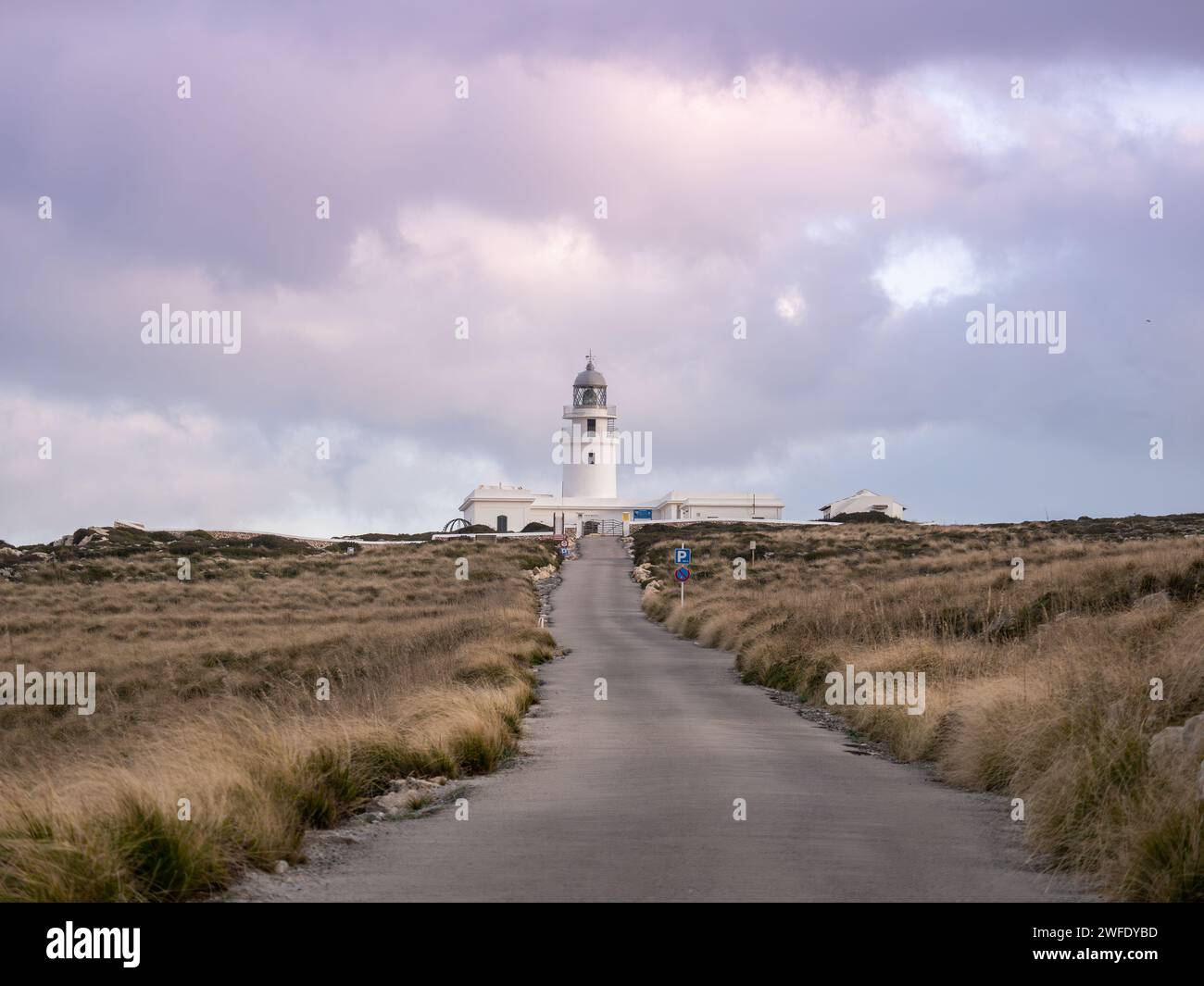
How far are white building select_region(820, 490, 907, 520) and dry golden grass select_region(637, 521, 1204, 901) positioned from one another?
71.5 m

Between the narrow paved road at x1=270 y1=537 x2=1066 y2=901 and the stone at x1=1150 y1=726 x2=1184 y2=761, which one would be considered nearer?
the narrow paved road at x1=270 y1=537 x2=1066 y2=901

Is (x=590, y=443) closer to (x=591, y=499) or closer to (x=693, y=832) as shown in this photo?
(x=591, y=499)

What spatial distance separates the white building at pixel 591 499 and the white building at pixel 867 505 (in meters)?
6.52

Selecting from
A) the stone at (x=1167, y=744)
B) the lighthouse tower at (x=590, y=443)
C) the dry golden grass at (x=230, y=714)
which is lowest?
the dry golden grass at (x=230, y=714)

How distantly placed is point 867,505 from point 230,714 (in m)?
101

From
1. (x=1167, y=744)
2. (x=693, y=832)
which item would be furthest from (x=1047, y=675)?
(x=693, y=832)

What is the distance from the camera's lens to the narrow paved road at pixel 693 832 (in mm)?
7117

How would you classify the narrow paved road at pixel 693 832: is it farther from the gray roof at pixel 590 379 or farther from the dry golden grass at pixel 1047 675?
the gray roof at pixel 590 379

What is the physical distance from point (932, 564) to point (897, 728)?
27.0m

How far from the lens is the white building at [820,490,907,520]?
108 meters

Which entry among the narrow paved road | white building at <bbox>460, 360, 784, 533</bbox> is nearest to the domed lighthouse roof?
white building at <bbox>460, 360, 784, 533</bbox>

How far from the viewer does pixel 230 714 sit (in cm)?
1196

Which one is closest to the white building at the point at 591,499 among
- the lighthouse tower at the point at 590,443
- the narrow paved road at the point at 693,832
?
the lighthouse tower at the point at 590,443

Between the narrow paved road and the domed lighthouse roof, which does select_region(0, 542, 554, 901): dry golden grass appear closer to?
the narrow paved road
